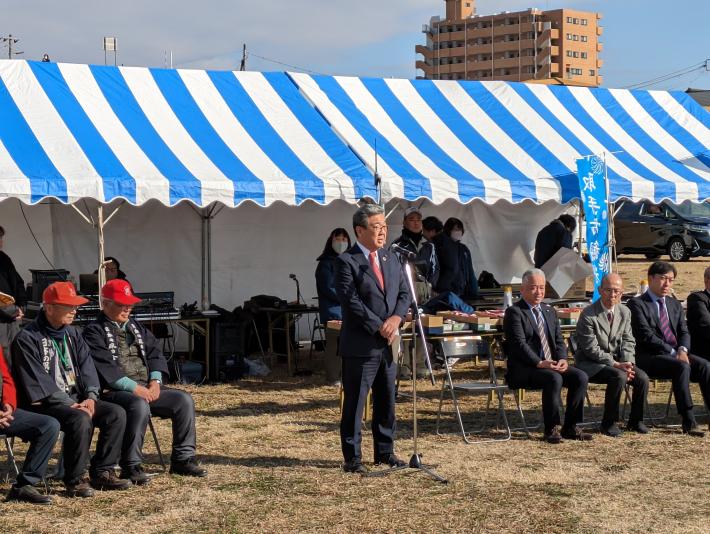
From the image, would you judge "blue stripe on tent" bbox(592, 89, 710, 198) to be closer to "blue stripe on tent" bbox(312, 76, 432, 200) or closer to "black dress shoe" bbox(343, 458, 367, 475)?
"blue stripe on tent" bbox(312, 76, 432, 200)

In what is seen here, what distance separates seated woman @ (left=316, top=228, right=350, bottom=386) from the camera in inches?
360

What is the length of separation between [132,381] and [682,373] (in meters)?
3.81

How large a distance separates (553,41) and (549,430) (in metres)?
117

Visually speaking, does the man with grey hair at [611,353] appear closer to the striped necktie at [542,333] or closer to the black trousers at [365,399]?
the striped necktie at [542,333]

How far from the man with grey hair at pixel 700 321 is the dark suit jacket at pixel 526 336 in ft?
4.00

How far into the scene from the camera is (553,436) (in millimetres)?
6895

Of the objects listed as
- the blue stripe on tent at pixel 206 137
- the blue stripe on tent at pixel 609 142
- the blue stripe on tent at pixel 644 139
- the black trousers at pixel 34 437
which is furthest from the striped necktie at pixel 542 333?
the blue stripe on tent at pixel 644 139

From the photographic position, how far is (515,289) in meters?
11.5

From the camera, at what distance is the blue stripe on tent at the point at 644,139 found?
1059 centimetres

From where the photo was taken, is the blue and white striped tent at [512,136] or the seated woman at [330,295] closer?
the seated woman at [330,295]

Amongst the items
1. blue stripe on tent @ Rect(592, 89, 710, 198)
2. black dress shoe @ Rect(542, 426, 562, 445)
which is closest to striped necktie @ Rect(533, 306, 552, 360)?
black dress shoe @ Rect(542, 426, 562, 445)

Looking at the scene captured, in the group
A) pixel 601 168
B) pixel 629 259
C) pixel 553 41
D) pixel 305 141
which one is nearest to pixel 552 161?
pixel 601 168

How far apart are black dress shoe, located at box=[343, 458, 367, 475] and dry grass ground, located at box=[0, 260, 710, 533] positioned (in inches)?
2.8

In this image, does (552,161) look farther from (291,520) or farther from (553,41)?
(553,41)
